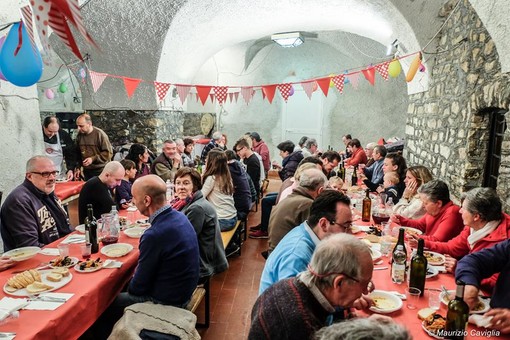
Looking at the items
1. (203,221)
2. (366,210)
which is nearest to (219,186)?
(203,221)

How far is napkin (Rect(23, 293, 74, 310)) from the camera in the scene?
1970 millimetres

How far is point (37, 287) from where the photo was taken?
7.04 ft

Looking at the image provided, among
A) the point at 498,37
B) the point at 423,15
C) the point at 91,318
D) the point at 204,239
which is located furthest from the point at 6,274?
the point at 423,15

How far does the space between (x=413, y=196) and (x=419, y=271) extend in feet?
6.80

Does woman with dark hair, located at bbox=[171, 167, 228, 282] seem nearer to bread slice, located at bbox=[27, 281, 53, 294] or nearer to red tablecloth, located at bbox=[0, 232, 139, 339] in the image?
red tablecloth, located at bbox=[0, 232, 139, 339]

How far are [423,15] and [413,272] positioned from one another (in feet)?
12.9

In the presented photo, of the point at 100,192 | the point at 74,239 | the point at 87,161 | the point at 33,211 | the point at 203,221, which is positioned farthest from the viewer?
the point at 87,161

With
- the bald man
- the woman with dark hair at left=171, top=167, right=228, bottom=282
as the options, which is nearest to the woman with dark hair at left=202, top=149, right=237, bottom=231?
the woman with dark hair at left=171, top=167, right=228, bottom=282

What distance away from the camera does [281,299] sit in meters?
1.42

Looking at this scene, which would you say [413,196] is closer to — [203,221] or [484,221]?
[484,221]

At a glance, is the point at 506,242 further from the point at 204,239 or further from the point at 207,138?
the point at 207,138

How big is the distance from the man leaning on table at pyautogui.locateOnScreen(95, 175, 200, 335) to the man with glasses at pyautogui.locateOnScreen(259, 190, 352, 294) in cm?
64

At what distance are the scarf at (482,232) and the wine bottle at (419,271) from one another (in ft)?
2.02

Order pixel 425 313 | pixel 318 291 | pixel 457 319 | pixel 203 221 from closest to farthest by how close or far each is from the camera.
Result: pixel 318 291 → pixel 457 319 → pixel 425 313 → pixel 203 221
